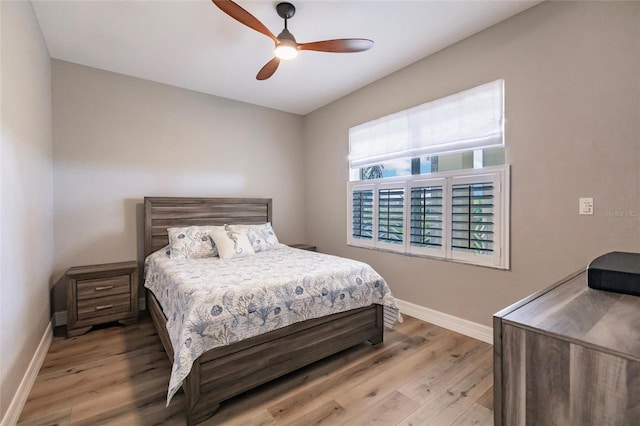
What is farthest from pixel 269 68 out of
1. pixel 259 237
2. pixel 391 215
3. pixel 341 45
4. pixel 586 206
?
pixel 586 206

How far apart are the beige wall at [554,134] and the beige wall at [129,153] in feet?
8.07

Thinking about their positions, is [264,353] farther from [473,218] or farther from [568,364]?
[473,218]

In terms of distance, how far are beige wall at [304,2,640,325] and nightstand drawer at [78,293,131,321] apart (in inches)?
118

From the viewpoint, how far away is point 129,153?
3.29m

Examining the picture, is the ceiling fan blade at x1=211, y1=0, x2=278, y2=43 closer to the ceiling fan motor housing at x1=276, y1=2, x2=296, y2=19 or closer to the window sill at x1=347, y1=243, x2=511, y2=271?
the ceiling fan motor housing at x1=276, y1=2, x2=296, y2=19

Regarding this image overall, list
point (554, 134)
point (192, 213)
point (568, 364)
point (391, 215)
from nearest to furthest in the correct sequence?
point (568, 364) < point (554, 134) < point (391, 215) < point (192, 213)

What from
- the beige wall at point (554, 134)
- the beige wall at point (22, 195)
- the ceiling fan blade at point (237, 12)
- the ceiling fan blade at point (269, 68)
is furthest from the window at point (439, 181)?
the beige wall at point (22, 195)

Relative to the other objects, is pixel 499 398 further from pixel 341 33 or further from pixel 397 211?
pixel 341 33

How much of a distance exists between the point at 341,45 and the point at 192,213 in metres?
2.54

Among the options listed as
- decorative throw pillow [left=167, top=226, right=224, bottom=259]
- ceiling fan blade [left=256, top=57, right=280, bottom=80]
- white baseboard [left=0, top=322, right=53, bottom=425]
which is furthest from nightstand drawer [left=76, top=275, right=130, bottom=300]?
ceiling fan blade [left=256, top=57, right=280, bottom=80]

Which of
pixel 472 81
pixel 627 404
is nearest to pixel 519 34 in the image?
→ pixel 472 81

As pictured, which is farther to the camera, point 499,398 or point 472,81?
Answer: point 472,81

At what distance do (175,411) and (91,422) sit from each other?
0.43m

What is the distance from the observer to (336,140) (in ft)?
13.2
